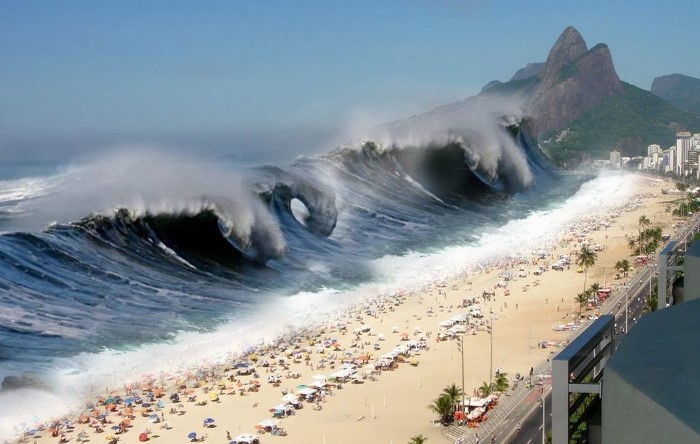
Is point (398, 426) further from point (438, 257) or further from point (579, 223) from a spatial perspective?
point (579, 223)

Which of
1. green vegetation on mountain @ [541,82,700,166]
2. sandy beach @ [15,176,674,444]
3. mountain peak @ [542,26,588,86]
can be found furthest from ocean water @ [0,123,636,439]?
mountain peak @ [542,26,588,86]

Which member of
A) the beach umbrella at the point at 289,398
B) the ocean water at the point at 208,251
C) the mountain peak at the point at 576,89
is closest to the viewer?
the beach umbrella at the point at 289,398

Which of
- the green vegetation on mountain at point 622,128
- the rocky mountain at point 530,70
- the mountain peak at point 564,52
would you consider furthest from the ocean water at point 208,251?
the rocky mountain at point 530,70

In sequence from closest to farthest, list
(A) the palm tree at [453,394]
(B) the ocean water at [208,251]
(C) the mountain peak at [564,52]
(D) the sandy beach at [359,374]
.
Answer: (D) the sandy beach at [359,374] → (A) the palm tree at [453,394] → (B) the ocean water at [208,251] → (C) the mountain peak at [564,52]

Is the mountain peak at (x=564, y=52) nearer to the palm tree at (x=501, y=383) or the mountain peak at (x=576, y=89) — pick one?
the mountain peak at (x=576, y=89)

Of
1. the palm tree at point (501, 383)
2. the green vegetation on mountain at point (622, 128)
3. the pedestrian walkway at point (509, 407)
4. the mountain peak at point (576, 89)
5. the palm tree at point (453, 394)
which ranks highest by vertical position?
the mountain peak at point (576, 89)

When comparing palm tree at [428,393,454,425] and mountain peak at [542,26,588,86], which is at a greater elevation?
mountain peak at [542,26,588,86]

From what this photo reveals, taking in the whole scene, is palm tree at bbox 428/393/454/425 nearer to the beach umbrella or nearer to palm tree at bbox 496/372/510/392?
palm tree at bbox 496/372/510/392
